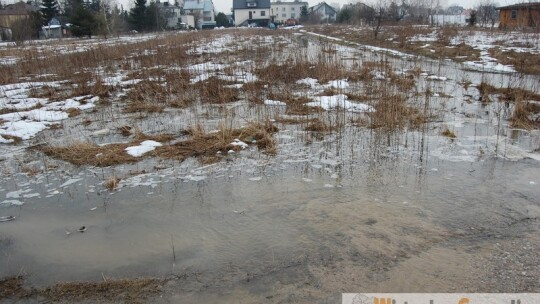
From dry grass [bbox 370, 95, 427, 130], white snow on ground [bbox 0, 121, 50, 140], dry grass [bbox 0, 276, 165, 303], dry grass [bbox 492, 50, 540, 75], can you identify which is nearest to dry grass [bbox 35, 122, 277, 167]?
white snow on ground [bbox 0, 121, 50, 140]

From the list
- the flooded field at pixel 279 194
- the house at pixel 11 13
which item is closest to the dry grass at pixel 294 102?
the flooded field at pixel 279 194

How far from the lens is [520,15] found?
33750mm

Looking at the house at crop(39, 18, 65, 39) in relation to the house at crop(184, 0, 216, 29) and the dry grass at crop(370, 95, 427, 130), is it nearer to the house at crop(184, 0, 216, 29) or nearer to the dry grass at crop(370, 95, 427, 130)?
A: the house at crop(184, 0, 216, 29)

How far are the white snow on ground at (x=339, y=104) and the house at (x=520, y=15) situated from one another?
25.7 metres

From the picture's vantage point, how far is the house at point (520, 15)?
31.0 metres

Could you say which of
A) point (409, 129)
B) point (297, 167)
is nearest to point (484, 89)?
point (409, 129)

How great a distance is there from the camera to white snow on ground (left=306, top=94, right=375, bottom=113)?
9337 mm

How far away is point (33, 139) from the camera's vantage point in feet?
27.0

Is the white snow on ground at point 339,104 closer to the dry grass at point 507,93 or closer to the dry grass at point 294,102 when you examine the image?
the dry grass at point 294,102

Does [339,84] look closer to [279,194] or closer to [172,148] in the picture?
[172,148]

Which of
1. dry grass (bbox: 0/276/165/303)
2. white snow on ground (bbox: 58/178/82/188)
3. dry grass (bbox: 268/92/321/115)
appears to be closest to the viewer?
dry grass (bbox: 0/276/165/303)

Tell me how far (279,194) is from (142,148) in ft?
10.3

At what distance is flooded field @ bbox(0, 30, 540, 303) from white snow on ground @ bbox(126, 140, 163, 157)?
0.04 meters
